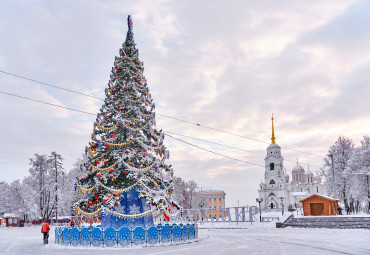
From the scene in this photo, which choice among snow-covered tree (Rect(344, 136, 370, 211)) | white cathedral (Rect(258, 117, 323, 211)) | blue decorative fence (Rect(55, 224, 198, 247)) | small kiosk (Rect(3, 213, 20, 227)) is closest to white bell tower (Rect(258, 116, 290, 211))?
white cathedral (Rect(258, 117, 323, 211))

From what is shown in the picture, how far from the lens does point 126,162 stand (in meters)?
21.1

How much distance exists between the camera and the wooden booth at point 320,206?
46594 mm

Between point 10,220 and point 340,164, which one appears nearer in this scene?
point 340,164

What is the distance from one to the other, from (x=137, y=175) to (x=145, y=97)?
599 cm

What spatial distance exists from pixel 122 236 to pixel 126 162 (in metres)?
4.62

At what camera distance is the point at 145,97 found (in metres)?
24.0

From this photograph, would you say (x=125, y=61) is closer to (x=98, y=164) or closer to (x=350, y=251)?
(x=98, y=164)

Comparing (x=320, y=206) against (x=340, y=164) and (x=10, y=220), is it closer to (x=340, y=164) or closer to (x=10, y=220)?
(x=340, y=164)

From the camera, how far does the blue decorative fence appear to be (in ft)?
61.6

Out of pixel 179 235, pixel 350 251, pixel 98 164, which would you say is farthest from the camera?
pixel 98 164

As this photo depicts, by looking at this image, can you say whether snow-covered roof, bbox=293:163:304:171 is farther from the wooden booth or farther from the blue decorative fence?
the blue decorative fence

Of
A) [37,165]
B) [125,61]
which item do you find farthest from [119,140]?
[37,165]

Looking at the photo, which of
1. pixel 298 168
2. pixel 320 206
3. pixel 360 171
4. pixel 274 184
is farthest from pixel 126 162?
pixel 298 168

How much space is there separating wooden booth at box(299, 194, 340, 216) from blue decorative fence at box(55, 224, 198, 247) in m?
32.9
